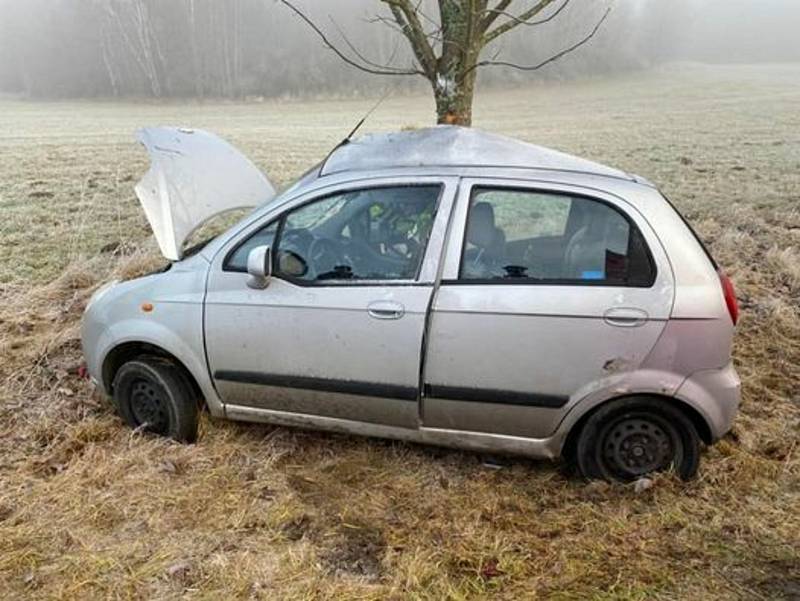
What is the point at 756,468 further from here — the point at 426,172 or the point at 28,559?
the point at 28,559

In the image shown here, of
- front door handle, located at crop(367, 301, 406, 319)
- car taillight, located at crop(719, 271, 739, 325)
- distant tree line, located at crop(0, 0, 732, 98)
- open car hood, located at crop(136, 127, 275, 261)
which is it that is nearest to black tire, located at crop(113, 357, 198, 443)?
open car hood, located at crop(136, 127, 275, 261)

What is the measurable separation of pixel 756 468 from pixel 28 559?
3492 millimetres

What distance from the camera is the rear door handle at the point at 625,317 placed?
319 cm

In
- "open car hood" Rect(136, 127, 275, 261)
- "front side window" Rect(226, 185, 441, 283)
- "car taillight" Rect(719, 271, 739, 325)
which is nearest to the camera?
"car taillight" Rect(719, 271, 739, 325)

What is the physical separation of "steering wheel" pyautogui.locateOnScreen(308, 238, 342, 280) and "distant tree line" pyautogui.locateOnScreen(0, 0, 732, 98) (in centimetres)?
4830

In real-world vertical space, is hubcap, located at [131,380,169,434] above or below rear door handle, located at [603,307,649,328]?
below

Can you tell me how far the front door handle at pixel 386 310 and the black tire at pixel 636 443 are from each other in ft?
3.55

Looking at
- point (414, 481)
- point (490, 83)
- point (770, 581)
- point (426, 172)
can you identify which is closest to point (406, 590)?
point (414, 481)

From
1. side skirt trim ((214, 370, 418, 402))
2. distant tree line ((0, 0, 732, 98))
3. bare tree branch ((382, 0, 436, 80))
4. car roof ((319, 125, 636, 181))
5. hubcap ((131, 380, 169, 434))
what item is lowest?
hubcap ((131, 380, 169, 434))

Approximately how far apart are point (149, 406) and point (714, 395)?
3028mm

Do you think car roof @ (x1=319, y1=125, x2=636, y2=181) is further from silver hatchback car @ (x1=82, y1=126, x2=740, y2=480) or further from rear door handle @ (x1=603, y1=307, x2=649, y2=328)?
rear door handle @ (x1=603, y1=307, x2=649, y2=328)

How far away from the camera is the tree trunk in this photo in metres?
5.47

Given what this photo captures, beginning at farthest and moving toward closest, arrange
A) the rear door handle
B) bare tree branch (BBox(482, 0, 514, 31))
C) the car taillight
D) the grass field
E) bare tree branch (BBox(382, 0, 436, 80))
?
bare tree branch (BBox(482, 0, 514, 31)) → bare tree branch (BBox(382, 0, 436, 80)) → the car taillight → the rear door handle → the grass field

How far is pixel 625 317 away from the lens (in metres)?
3.20
